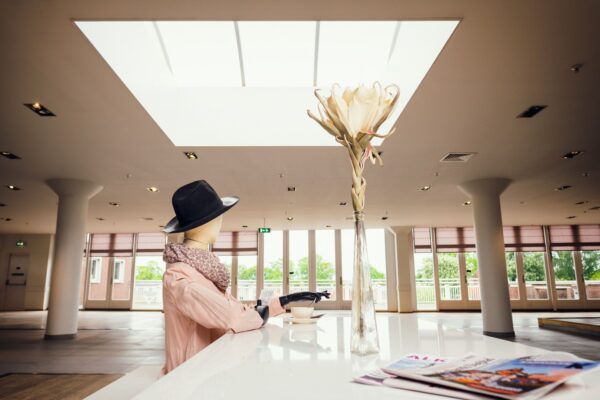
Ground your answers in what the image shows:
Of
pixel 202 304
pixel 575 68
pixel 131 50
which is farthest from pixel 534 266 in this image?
pixel 202 304

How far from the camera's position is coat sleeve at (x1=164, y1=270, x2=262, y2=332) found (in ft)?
4.49

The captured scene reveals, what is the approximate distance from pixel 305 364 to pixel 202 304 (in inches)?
23.1

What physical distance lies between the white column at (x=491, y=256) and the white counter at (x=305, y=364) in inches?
283

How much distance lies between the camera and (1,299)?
15438mm

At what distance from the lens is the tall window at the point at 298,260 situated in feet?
49.6

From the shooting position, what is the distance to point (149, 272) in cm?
1598

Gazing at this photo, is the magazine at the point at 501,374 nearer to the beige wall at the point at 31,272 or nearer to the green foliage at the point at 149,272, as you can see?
the green foliage at the point at 149,272

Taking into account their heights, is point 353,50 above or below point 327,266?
above

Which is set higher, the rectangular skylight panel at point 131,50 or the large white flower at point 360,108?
the rectangular skylight panel at point 131,50

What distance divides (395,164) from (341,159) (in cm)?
109

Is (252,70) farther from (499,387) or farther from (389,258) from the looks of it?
(389,258)

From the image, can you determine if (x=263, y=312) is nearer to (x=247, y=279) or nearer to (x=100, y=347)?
(x=100, y=347)

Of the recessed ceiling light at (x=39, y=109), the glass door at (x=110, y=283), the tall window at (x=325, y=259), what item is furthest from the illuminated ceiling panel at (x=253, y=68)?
the glass door at (x=110, y=283)

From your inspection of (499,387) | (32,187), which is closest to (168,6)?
(499,387)
